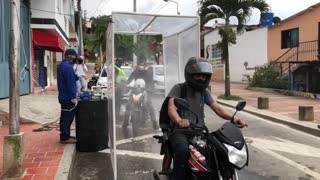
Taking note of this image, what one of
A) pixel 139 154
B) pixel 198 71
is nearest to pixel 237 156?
pixel 198 71

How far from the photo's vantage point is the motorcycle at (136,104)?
8.22 m

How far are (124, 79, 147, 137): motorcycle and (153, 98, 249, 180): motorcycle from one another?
388 centimetres

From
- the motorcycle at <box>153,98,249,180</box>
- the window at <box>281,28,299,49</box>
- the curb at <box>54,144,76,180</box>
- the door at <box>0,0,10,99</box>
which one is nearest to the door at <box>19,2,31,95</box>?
the door at <box>0,0,10,99</box>

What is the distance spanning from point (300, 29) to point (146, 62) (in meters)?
19.1

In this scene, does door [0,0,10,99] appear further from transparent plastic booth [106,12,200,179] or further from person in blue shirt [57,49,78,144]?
transparent plastic booth [106,12,200,179]

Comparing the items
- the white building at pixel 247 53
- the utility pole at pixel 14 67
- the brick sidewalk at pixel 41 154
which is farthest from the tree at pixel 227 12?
the utility pole at pixel 14 67

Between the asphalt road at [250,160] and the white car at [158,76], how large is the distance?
26cm

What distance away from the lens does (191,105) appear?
5090 mm

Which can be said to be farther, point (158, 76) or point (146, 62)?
point (158, 76)

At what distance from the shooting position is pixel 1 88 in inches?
502

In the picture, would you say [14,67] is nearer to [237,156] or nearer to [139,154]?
[139,154]

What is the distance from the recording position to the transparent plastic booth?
7930mm

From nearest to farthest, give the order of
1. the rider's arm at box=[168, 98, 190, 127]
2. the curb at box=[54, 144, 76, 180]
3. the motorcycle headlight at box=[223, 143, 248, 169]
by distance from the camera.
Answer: the motorcycle headlight at box=[223, 143, 248, 169], the rider's arm at box=[168, 98, 190, 127], the curb at box=[54, 144, 76, 180]

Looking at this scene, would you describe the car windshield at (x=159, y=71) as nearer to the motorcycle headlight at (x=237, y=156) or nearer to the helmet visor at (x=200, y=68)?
the helmet visor at (x=200, y=68)
